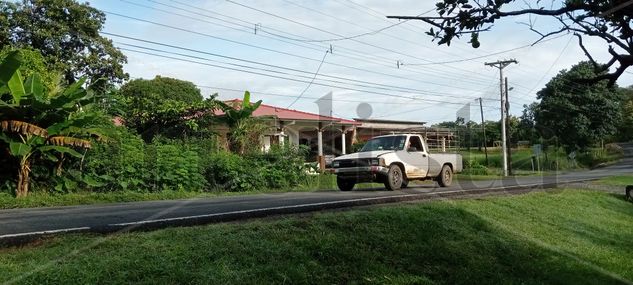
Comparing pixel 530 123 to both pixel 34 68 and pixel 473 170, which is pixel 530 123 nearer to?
pixel 473 170

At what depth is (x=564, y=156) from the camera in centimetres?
5966

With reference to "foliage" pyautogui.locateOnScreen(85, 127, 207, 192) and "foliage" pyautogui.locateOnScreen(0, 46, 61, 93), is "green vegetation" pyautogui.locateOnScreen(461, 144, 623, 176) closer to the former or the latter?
"foliage" pyautogui.locateOnScreen(85, 127, 207, 192)

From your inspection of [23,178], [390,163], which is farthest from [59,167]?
[390,163]

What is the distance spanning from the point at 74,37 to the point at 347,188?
68.4ft

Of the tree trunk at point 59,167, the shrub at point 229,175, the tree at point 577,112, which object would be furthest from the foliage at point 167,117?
the tree at point 577,112

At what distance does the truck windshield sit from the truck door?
0.21 meters

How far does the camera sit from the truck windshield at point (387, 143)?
1645 centimetres

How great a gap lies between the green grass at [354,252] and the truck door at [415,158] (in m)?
4.41

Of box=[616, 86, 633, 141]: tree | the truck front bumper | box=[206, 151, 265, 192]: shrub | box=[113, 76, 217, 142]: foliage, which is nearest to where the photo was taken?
the truck front bumper

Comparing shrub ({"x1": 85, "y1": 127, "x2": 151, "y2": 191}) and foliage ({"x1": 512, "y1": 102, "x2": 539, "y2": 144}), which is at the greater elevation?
foliage ({"x1": 512, "y1": 102, "x2": 539, "y2": 144})

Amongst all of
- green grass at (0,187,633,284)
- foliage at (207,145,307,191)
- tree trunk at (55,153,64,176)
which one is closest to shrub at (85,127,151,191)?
tree trunk at (55,153,64,176)

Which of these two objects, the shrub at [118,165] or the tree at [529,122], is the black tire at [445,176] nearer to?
the shrub at [118,165]

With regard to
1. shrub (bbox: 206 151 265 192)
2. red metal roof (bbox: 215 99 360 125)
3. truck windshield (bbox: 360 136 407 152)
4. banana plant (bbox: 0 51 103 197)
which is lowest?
shrub (bbox: 206 151 265 192)

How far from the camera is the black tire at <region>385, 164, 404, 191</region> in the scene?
51.2 ft
